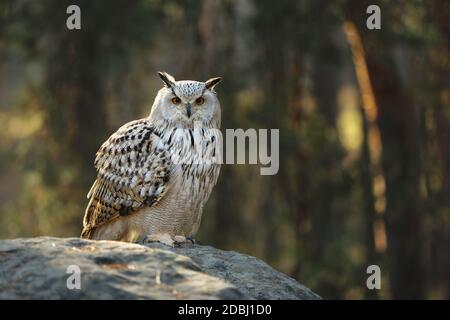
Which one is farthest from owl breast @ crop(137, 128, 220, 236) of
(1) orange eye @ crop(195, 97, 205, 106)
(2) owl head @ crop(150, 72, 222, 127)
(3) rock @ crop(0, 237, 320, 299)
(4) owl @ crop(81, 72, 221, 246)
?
(3) rock @ crop(0, 237, 320, 299)

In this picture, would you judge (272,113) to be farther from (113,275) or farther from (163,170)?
(113,275)

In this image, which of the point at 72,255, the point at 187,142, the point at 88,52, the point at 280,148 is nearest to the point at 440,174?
the point at 280,148

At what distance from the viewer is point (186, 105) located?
23.3ft

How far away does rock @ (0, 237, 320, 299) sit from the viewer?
4.98m

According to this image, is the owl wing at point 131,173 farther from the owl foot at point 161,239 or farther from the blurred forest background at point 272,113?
the blurred forest background at point 272,113

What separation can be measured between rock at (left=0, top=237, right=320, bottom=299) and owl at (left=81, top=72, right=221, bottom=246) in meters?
1.13

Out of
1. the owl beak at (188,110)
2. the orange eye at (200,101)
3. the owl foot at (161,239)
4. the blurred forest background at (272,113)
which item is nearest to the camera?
the owl foot at (161,239)

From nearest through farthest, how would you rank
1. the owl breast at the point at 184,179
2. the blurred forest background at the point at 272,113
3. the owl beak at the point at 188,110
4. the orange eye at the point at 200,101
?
1. the owl breast at the point at 184,179
2. the owl beak at the point at 188,110
3. the orange eye at the point at 200,101
4. the blurred forest background at the point at 272,113

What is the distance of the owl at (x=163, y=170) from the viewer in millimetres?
6961

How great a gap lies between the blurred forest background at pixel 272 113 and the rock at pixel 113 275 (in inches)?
253

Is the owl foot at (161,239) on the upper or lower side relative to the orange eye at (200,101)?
lower

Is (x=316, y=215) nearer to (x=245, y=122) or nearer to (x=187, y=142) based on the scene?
(x=245, y=122)

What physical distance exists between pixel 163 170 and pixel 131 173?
1.08 ft

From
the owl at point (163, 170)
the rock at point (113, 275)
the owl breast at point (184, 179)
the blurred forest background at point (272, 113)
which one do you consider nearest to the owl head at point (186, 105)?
the owl at point (163, 170)
